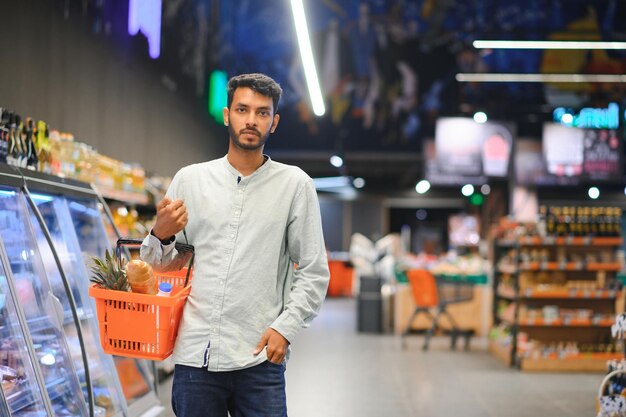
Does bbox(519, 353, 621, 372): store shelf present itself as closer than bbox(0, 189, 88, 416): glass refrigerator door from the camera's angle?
No

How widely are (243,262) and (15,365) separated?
195cm

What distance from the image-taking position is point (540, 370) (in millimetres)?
9367

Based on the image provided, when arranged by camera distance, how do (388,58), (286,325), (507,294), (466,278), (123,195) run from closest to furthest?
1. (286,325)
2. (123,195)
3. (507,294)
4. (466,278)
5. (388,58)

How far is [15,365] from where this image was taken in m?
3.91

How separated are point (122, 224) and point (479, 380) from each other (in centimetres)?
413

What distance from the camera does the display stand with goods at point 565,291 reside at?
938cm

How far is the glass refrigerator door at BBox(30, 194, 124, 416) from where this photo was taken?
4.91 metres

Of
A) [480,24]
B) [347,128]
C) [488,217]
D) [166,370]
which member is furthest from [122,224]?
[488,217]

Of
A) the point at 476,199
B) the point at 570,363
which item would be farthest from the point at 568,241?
the point at 476,199

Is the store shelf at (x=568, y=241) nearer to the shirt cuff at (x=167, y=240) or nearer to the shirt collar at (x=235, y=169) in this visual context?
the shirt collar at (x=235, y=169)

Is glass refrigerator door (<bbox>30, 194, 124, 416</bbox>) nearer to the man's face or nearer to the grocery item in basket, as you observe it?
the grocery item in basket

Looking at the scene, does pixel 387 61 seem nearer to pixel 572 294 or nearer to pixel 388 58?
pixel 388 58

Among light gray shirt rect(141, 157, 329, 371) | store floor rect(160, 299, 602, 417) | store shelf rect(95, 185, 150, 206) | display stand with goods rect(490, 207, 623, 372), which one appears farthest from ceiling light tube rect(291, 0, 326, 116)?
light gray shirt rect(141, 157, 329, 371)

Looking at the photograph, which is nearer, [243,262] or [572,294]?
[243,262]
